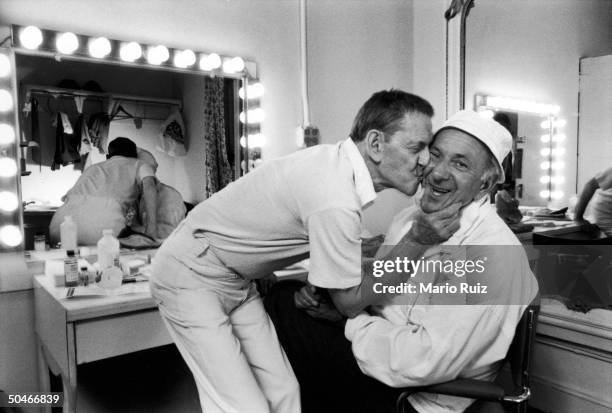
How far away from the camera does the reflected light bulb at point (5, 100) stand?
5.22ft

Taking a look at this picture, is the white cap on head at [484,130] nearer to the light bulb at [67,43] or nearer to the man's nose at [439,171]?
the man's nose at [439,171]

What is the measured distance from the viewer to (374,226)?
251 cm

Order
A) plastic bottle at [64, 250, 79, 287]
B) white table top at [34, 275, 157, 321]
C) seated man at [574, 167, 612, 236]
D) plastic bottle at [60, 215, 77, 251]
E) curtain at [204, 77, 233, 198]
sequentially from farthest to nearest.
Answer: seated man at [574, 167, 612, 236]
curtain at [204, 77, 233, 198]
plastic bottle at [60, 215, 77, 251]
plastic bottle at [64, 250, 79, 287]
white table top at [34, 275, 157, 321]

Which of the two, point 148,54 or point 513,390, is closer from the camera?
point 513,390

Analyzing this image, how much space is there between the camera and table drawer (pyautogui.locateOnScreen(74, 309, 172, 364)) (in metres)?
1.33

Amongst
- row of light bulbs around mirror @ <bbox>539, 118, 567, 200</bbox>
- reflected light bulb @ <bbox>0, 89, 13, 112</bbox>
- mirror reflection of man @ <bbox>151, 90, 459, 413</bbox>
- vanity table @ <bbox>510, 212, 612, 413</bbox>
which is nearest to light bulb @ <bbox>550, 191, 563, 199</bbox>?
row of light bulbs around mirror @ <bbox>539, 118, 567, 200</bbox>

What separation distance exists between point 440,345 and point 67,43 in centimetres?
147

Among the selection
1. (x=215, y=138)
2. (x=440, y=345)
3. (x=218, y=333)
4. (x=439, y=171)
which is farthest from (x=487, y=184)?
(x=215, y=138)

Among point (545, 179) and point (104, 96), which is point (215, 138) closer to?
point (104, 96)

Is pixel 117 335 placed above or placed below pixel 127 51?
below

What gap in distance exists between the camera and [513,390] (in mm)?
1039

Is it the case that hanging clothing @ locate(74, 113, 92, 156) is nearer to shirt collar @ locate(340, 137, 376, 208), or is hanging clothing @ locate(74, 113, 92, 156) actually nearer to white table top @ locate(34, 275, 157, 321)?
white table top @ locate(34, 275, 157, 321)

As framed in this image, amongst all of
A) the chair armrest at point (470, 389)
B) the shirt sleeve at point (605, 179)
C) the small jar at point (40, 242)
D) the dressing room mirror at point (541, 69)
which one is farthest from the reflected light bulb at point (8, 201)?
the shirt sleeve at point (605, 179)

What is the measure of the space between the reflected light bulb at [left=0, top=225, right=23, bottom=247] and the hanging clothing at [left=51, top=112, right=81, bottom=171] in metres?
0.22
